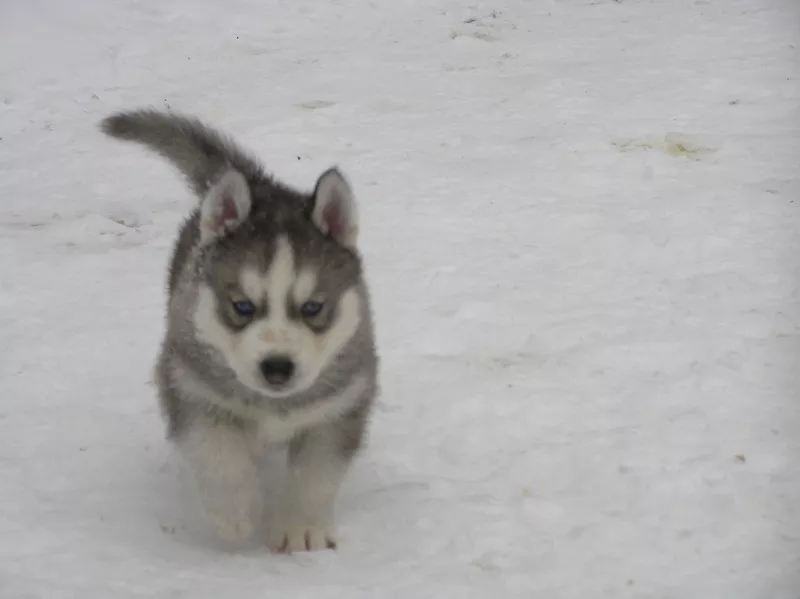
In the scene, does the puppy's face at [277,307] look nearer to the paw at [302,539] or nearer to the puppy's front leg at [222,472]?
the puppy's front leg at [222,472]

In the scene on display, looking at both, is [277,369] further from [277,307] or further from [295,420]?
[295,420]

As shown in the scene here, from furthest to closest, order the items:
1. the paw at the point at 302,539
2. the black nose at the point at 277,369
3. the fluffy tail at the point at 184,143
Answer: the fluffy tail at the point at 184,143 < the paw at the point at 302,539 < the black nose at the point at 277,369

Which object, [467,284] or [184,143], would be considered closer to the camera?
[184,143]

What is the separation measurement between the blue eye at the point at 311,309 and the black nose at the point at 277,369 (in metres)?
0.21

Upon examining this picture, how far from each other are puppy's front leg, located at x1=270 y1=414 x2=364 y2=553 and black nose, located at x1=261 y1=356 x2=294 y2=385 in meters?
0.46

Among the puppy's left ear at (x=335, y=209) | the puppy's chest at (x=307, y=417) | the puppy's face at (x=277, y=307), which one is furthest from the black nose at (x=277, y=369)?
the puppy's left ear at (x=335, y=209)

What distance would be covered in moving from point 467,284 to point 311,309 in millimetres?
2107

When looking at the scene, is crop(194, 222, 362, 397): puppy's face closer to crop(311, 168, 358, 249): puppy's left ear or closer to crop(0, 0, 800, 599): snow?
crop(311, 168, 358, 249): puppy's left ear

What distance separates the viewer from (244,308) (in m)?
2.99

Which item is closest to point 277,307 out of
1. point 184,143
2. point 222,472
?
point 222,472

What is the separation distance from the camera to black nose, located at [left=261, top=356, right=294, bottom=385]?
2852 millimetres

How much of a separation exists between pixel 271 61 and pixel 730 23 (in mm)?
3626

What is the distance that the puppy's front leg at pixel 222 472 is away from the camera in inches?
125

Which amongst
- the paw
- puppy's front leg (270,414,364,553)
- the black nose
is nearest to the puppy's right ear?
the black nose
